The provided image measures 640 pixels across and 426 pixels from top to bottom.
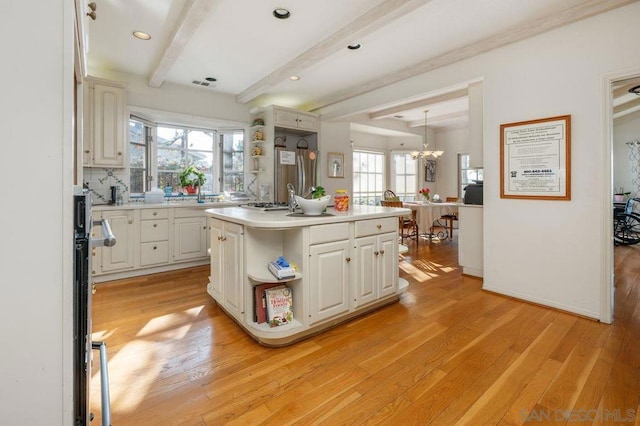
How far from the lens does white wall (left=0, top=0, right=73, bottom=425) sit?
0.68 metres

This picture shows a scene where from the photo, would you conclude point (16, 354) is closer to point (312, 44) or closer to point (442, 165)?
point (312, 44)

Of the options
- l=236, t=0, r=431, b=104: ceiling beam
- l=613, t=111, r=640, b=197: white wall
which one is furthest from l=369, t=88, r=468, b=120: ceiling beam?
l=613, t=111, r=640, b=197: white wall

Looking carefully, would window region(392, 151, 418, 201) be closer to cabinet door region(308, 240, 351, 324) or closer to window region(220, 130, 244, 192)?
window region(220, 130, 244, 192)

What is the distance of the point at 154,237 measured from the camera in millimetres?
4055

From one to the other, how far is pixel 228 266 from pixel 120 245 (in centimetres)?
212

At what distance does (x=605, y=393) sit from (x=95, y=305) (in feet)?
12.7

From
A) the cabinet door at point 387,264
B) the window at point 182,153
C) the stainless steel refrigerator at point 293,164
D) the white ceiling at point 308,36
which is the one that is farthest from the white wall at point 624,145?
the window at point 182,153

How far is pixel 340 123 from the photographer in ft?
18.9

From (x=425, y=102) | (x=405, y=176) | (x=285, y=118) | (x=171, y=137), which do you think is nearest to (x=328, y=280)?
(x=285, y=118)

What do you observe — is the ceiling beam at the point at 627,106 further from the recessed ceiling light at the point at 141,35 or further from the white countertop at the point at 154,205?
the recessed ceiling light at the point at 141,35

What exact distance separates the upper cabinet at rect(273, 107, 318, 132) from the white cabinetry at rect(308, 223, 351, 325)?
10.2 feet

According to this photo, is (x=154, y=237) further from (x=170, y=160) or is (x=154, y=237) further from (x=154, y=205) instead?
(x=170, y=160)

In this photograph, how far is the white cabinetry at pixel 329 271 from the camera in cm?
228

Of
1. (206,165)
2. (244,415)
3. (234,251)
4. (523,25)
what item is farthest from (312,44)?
(244,415)
